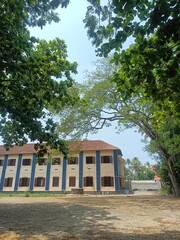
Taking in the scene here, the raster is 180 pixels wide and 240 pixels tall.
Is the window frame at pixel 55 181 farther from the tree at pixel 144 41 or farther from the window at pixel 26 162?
the tree at pixel 144 41

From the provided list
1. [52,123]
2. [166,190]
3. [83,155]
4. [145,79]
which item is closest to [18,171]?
[83,155]

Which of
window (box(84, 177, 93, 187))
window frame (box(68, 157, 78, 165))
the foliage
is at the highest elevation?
window frame (box(68, 157, 78, 165))

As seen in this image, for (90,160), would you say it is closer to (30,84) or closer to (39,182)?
(39,182)

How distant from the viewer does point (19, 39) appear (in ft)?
25.4

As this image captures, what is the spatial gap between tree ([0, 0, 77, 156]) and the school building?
25242mm

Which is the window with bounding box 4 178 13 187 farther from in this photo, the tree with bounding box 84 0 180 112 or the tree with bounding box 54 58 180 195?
the tree with bounding box 84 0 180 112

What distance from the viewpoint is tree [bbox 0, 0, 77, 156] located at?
830 cm

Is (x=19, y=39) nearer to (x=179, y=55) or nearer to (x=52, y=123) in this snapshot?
(x=52, y=123)

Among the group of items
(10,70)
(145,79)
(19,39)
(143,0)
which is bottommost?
(145,79)

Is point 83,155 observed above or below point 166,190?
above

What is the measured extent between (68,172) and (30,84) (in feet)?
98.9

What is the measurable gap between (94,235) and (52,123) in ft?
20.5

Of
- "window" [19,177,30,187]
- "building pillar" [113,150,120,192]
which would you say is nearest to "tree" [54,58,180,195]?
"building pillar" [113,150,120,192]

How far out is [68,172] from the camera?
37750 millimetres
